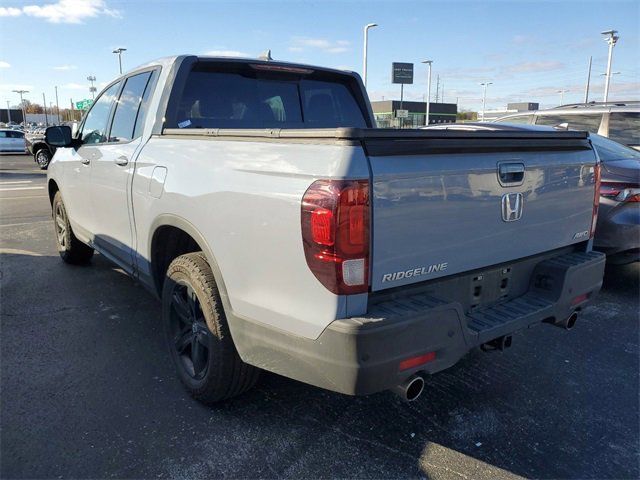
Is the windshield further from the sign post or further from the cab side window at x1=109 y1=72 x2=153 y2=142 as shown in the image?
the sign post

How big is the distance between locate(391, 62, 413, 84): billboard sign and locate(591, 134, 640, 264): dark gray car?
39.0 m

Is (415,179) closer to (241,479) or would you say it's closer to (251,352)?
(251,352)

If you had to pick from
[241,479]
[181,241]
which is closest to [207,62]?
[181,241]

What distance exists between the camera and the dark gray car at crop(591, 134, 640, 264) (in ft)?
15.5

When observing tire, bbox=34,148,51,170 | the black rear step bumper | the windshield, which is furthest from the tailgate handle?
tire, bbox=34,148,51,170

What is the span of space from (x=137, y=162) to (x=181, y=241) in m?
0.64

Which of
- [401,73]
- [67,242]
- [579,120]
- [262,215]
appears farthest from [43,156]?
[401,73]

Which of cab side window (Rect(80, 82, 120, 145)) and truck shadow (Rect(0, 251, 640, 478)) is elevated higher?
cab side window (Rect(80, 82, 120, 145))

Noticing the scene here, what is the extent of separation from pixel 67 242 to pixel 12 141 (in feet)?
80.6

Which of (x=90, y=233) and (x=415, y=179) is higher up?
(x=415, y=179)

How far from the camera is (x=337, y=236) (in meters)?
1.97

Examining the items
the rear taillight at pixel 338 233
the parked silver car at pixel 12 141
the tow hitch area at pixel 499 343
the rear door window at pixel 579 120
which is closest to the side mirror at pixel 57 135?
the rear taillight at pixel 338 233

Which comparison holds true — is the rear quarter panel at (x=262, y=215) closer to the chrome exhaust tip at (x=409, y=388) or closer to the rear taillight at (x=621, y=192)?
A: the chrome exhaust tip at (x=409, y=388)

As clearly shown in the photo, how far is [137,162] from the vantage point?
132 inches
